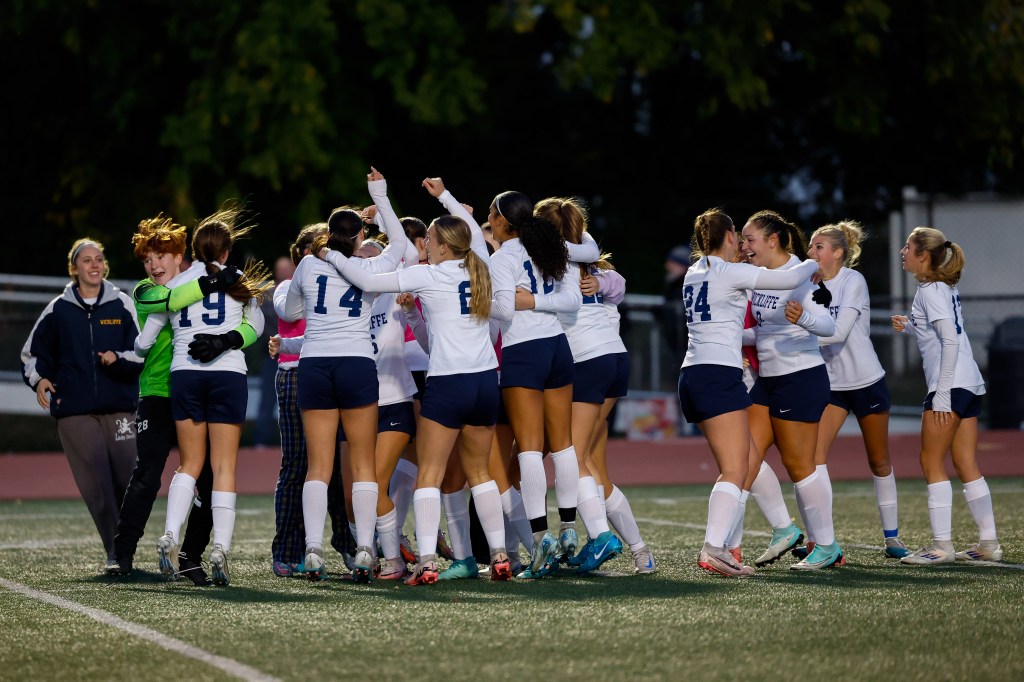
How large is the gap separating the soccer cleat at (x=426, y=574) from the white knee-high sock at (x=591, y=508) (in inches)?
34.0

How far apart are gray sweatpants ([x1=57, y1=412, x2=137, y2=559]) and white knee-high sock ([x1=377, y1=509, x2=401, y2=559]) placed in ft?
5.74

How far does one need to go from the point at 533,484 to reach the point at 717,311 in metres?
1.33

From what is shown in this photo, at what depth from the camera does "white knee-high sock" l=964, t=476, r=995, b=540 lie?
8.48m

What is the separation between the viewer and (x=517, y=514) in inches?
327

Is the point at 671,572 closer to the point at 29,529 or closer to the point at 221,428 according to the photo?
the point at 221,428

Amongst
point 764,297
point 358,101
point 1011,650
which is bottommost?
point 1011,650

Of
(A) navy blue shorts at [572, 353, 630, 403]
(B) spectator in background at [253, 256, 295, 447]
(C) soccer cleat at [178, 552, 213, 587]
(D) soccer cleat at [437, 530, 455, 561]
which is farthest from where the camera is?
(B) spectator in background at [253, 256, 295, 447]

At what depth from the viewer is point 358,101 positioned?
19375mm

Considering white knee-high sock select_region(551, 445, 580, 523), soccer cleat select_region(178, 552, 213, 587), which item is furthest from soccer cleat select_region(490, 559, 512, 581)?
soccer cleat select_region(178, 552, 213, 587)

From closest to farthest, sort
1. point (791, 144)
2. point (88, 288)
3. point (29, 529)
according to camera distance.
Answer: point (88, 288) < point (29, 529) < point (791, 144)

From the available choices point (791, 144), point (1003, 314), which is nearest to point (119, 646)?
point (1003, 314)

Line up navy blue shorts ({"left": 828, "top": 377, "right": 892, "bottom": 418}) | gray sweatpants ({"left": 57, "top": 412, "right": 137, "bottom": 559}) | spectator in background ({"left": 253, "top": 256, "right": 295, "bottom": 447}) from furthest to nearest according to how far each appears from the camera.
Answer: spectator in background ({"left": 253, "top": 256, "right": 295, "bottom": 447}) → gray sweatpants ({"left": 57, "top": 412, "right": 137, "bottom": 559}) → navy blue shorts ({"left": 828, "top": 377, "right": 892, "bottom": 418})

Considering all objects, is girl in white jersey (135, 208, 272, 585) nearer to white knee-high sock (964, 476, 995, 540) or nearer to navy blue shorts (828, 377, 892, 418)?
navy blue shorts (828, 377, 892, 418)

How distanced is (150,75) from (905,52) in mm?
10643
